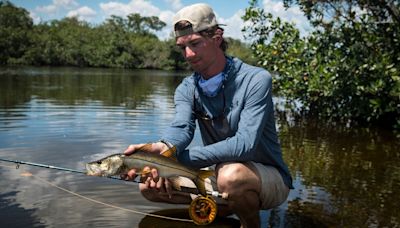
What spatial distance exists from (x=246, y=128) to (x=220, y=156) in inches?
12.3

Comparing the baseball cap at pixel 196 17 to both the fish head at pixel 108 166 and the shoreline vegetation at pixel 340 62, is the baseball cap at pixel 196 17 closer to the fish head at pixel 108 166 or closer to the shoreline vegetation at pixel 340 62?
the fish head at pixel 108 166

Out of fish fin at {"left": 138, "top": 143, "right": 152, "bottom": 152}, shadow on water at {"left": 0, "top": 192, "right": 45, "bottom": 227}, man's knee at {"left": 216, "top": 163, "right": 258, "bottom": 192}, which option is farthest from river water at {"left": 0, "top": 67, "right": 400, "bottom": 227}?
fish fin at {"left": 138, "top": 143, "right": 152, "bottom": 152}

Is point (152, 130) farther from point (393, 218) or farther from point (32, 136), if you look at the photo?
point (393, 218)

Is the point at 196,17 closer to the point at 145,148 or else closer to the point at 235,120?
the point at 235,120

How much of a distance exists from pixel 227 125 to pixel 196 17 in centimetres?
98

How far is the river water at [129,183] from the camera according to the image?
4617 mm

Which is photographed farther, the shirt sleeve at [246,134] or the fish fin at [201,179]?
the fish fin at [201,179]

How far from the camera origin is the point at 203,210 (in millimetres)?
4082

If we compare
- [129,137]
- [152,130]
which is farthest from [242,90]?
[152,130]

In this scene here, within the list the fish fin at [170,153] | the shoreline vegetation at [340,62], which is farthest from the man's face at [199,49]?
the shoreline vegetation at [340,62]

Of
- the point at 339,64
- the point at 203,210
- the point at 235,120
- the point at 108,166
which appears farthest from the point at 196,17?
the point at 339,64

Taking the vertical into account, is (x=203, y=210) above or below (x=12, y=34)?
below

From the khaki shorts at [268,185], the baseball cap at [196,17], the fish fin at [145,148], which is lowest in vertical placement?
the khaki shorts at [268,185]

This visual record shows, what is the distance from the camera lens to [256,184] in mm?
3703
